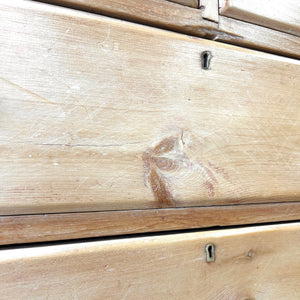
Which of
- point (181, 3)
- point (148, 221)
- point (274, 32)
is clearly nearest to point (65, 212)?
point (148, 221)

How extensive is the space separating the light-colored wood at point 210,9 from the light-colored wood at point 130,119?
5cm

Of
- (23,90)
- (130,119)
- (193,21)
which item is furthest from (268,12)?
(23,90)

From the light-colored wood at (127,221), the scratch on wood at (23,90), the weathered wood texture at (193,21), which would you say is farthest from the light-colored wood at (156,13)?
the light-colored wood at (127,221)

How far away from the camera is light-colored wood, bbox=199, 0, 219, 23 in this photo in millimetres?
498

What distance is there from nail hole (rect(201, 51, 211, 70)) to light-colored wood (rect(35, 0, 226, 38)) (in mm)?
39

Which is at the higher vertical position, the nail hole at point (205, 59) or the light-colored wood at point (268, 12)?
the light-colored wood at point (268, 12)

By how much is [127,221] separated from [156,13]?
302 millimetres

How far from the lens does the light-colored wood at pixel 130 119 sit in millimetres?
378

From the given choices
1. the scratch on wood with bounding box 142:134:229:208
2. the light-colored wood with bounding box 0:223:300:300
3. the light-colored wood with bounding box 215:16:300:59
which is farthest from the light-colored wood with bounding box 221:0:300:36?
the light-colored wood with bounding box 0:223:300:300

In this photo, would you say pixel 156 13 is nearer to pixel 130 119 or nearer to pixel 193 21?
pixel 193 21

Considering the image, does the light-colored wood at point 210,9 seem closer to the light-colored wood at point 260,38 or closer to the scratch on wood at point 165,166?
the light-colored wood at point 260,38

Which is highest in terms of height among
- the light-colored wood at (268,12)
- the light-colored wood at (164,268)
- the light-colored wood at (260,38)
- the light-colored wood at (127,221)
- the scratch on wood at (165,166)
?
the light-colored wood at (268,12)

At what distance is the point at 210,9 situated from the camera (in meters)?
0.50

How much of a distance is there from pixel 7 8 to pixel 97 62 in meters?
0.12
